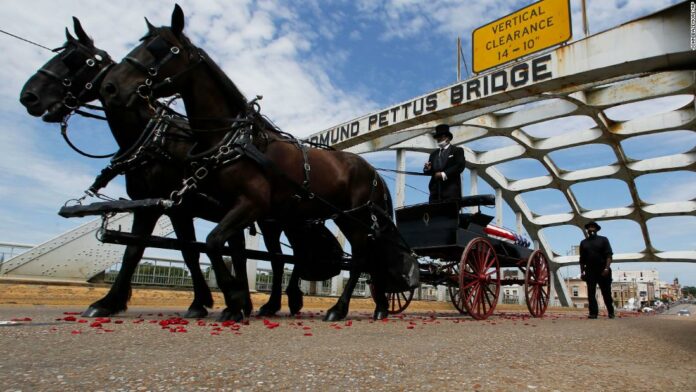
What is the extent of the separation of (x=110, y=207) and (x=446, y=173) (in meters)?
4.69

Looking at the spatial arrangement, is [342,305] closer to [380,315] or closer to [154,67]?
[380,315]

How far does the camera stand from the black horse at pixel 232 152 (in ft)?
13.3

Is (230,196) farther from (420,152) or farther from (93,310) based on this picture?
(420,152)

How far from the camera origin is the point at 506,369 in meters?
2.46

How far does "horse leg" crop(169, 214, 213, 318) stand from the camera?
5.02m

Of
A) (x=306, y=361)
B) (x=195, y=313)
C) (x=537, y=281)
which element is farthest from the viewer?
(x=537, y=281)

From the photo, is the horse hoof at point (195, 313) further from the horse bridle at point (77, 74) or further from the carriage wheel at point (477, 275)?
the carriage wheel at point (477, 275)

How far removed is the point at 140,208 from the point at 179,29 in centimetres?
172

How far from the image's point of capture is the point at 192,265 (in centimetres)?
517

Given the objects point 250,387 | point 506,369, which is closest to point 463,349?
point 506,369

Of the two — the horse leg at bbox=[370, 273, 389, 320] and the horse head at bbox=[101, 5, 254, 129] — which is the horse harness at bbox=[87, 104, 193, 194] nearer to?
the horse head at bbox=[101, 5, 254, 129]

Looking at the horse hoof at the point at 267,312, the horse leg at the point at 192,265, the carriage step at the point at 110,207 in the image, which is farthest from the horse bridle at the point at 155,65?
the horse hoof at the point at 267,312

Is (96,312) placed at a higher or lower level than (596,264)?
lower

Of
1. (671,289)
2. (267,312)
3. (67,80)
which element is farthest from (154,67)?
(671,289)
